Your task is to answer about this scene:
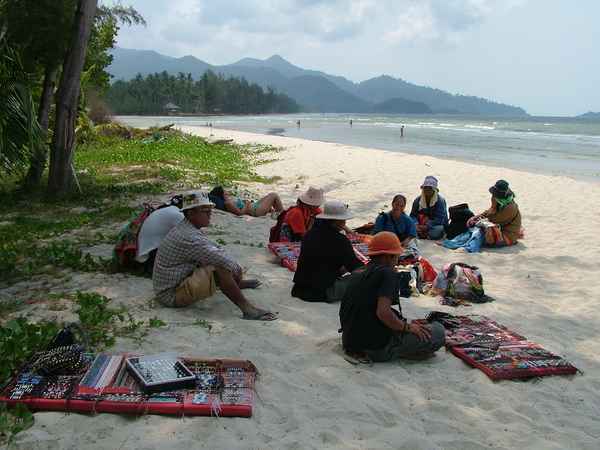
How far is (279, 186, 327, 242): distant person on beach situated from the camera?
643cm

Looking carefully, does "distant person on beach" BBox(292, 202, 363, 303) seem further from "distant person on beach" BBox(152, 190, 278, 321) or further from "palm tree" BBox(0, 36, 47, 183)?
"palm tree" BBox(0, 36, 47, 183)

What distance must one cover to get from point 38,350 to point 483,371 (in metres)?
3.38

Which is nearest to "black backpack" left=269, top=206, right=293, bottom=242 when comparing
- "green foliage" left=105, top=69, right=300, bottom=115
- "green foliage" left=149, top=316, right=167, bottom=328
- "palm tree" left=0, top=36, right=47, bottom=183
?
"green foliage" left=149, top=316, right=167, bottom=328

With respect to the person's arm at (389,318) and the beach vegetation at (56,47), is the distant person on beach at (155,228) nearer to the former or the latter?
the person's arm at (389,318)

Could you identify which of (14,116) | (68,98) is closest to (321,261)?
(14,116)

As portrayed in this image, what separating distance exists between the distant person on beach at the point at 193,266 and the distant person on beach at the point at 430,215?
4600 mm

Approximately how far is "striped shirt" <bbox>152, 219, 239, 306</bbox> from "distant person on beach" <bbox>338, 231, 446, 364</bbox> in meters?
1.33

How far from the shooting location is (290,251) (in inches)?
257

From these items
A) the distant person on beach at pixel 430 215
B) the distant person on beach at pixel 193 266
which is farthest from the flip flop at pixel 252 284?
the distant person on beach at pixel 430 215

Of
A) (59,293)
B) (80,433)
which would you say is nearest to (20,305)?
(59,293)

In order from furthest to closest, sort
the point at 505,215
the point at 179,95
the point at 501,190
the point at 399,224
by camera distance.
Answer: the point at 179,95
the point at 505,215
the point at 501,190
the point at 399,224

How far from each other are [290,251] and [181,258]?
2.37 meters

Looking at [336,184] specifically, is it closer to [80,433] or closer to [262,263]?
[262,263]

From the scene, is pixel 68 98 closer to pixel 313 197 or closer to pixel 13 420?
pixel 313 197
